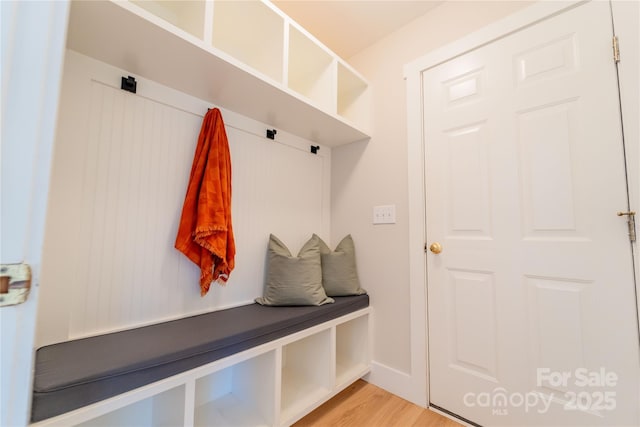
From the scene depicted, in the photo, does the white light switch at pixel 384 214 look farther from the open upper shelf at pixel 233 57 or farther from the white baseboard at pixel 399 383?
the white baseboard at pixel 399 383

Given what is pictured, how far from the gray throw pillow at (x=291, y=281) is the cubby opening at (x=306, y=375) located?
24 centimetres

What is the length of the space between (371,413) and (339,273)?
0.80 meters

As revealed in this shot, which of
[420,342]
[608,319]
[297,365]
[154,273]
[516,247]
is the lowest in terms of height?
[297,365]

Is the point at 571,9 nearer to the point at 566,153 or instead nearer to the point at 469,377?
the point at 566,153

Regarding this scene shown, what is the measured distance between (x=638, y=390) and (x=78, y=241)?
228 cm

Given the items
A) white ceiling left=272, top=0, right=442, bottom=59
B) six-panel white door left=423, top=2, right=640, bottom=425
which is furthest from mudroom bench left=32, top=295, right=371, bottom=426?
white ceiling left=272, top=0, right=442, bottom=59

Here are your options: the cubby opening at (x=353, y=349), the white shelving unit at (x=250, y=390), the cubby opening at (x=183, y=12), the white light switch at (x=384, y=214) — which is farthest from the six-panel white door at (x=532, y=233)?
the cubby opening at (x=183, y=12)

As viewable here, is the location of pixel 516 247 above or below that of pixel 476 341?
above

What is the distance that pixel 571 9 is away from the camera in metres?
1.21

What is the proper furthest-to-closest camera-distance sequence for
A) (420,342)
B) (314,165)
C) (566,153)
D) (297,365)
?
(314,165) → (297,365) → (420,342) → (566,153)

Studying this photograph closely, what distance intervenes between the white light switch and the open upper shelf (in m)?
0.55

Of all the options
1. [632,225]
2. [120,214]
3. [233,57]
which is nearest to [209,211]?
[120,214]

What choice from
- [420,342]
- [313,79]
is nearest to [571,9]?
[313,79]

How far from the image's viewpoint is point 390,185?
1799 mm
